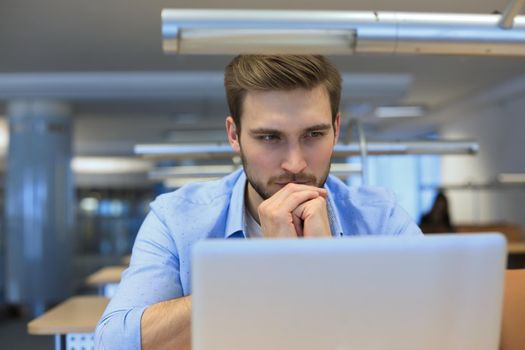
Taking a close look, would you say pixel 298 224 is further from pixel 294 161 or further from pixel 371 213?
pixel 371 213

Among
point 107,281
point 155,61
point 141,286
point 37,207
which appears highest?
point 155,61

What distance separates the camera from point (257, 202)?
1.62 metres

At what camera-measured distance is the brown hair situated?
1433 mm

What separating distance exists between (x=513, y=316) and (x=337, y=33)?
29.9 inches

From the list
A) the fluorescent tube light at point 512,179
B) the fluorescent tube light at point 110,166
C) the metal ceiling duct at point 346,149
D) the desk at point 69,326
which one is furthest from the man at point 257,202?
the fluorescent tube light at point 110,166

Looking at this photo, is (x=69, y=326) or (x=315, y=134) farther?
(x=69, y=326)

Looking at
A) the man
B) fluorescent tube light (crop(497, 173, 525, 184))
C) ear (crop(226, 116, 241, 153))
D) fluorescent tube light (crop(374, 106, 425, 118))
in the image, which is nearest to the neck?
the man

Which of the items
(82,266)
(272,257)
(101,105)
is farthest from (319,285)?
(82,266)

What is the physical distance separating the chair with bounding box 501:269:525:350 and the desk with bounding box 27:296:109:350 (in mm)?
2007

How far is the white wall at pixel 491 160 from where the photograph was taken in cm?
852

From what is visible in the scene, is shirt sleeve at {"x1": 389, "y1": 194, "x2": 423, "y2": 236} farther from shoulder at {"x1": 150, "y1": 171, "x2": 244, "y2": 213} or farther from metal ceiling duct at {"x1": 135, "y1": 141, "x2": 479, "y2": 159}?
metal ceiling duct at {"x1": 135, "y1": 141, "x2": 479, "y2": 159}

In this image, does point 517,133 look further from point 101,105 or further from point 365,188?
point 365,188

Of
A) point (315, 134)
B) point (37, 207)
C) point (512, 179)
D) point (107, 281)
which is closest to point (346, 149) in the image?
point (315, 134)

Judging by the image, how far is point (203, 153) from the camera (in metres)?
3.43
